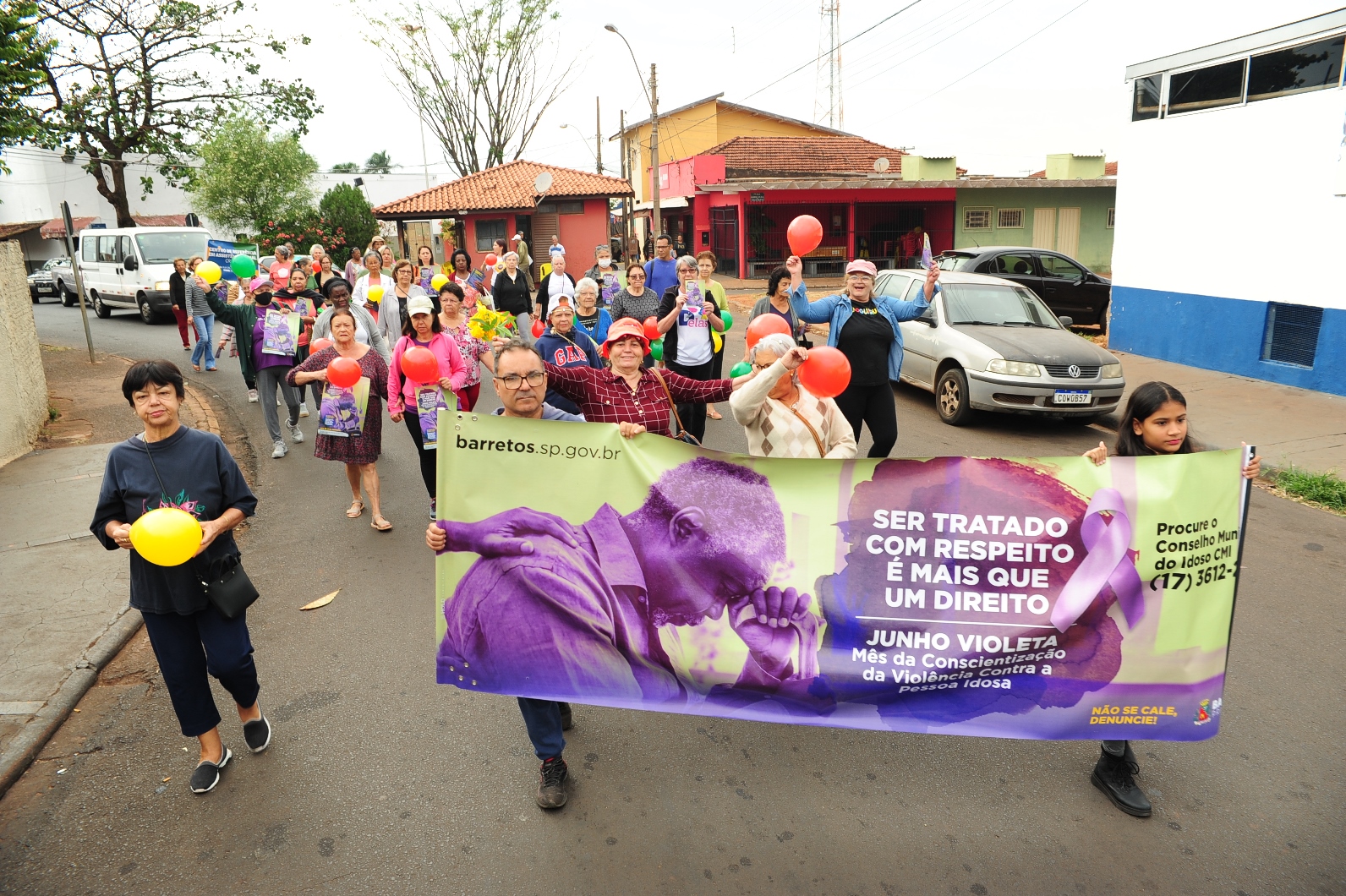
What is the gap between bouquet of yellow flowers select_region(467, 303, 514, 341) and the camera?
8.23 meters

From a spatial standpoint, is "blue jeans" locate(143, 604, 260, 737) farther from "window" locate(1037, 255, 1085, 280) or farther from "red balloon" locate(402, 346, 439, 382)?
"window" locate(1037, 255, 1085, 280)

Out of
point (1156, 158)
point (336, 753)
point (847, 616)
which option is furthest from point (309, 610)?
point (1156, 158)

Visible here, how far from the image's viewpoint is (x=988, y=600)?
348cm

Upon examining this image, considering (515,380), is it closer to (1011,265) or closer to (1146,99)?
(1146,99)

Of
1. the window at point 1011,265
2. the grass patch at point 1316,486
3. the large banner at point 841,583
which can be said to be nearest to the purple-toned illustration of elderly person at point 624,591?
the large banner at point 841,583

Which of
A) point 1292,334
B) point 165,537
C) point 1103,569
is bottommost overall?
point 1292,334

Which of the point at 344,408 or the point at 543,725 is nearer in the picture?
the point at 543,725

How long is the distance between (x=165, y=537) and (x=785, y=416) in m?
2.77

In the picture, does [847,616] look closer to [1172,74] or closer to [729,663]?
[729,663]

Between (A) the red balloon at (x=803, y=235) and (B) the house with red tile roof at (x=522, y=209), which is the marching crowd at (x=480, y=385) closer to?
(A) the red balloon at (x=803, y=235)

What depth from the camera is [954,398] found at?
34.8ft

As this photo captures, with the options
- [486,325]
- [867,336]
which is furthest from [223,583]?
[486,325]

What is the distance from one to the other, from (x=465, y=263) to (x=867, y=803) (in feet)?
33.6

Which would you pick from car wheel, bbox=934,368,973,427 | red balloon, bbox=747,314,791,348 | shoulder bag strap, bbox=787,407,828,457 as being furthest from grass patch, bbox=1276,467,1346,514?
shoulder bag strap, bbox=787,407,828,457
